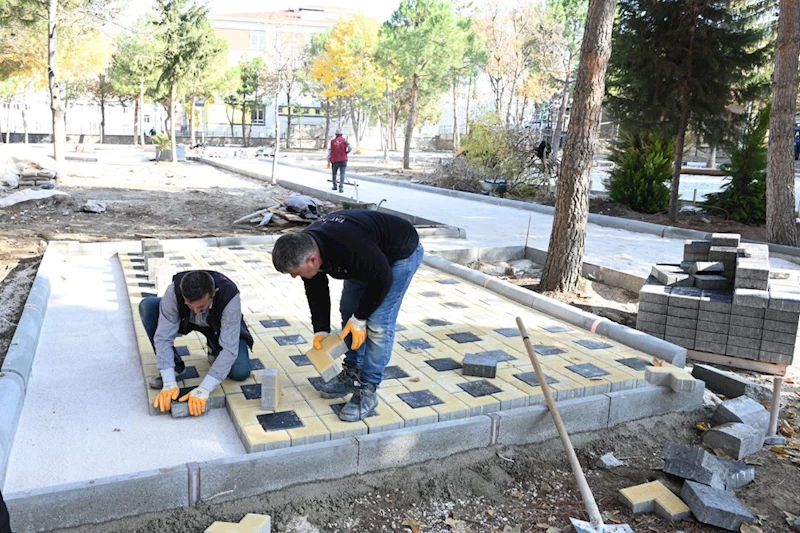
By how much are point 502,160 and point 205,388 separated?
15636 millimetres

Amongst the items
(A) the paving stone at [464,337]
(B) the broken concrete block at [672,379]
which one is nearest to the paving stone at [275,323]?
(A) the paving stone at [464,337]

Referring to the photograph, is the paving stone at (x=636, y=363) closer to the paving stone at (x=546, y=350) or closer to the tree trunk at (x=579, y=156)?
the paving stone at (x=546, y=350)

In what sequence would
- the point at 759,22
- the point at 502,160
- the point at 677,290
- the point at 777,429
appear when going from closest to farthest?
the point at 777,429 → the point at 677,290 → the point at 759,22 → the point at 502,160

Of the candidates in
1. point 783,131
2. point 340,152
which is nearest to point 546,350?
point 783,131

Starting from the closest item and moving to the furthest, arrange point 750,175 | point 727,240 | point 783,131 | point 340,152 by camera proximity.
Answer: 1. point 727,240
2. point 783,131
3. point 750,175
4. point 340,152

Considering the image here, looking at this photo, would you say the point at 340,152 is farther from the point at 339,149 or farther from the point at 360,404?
the point at 360,404

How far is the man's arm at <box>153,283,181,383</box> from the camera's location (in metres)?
3.66

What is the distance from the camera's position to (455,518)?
10.3 feet

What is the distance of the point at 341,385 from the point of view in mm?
3959

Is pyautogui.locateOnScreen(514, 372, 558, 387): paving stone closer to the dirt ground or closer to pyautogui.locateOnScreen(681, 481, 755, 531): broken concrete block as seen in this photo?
the dirt ground

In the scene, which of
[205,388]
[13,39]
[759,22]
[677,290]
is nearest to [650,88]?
[759,22]

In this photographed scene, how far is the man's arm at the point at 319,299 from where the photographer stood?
3619mm

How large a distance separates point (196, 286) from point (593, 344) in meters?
3.14

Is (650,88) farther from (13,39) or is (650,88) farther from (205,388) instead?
(13,39)
